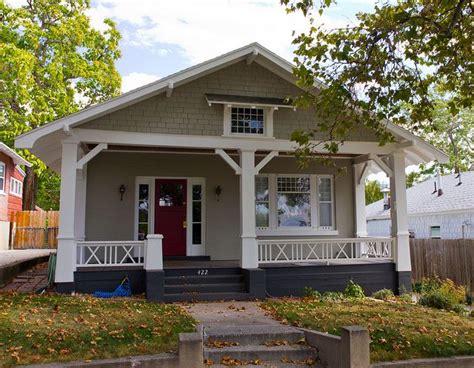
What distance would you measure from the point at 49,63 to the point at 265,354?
20.8 meters

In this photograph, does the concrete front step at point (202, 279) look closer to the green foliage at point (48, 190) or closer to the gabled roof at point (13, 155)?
the gabled roof at point (13, 155)

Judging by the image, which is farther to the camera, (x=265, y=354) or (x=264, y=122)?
(x=264, y=122)

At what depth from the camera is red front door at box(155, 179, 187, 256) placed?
42.0 feet

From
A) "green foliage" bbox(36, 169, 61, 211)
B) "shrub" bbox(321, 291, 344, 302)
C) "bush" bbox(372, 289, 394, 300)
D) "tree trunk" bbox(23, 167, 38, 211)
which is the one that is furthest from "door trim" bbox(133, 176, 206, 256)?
Result: "green foliage" bbox(36, 169, 61, 211)

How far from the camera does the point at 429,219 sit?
892 inches

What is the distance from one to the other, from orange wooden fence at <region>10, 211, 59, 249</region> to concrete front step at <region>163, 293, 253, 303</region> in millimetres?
18115

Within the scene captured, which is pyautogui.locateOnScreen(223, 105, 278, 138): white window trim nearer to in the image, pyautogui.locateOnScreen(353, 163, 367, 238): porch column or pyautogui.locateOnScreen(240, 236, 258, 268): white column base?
pyautogui.locateOnScreen(240, 236, 258, 268): white column base

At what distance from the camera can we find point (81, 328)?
6762 millimetres

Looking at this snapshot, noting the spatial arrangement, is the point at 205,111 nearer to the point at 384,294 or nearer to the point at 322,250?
the point at 322,250

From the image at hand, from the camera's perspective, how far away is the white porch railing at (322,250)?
11102 millimetres

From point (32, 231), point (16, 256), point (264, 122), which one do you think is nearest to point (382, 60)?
point (264, 122)

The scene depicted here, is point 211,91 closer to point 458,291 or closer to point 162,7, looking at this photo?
point 162,7

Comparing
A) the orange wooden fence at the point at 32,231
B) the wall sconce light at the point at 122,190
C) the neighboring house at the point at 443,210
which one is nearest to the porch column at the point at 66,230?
the wall sconce light at the point at 122,190

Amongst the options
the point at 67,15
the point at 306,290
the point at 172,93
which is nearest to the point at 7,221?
the point at 67,15
